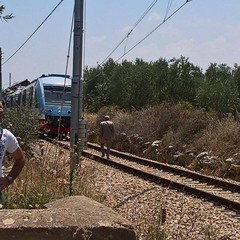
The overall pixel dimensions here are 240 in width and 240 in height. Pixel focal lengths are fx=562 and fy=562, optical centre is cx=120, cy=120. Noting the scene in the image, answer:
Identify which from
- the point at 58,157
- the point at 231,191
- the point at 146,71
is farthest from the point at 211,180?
the point at 146,71

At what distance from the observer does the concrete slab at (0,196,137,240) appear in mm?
3883

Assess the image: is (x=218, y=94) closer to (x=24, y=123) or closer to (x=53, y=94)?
(x=53, y=94)

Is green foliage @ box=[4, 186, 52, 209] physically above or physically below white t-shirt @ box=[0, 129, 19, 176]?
below

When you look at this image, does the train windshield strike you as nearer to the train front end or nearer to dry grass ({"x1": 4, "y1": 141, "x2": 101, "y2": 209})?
the train front end

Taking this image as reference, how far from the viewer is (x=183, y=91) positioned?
6247 cm

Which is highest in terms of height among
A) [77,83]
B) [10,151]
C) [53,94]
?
[77,83]

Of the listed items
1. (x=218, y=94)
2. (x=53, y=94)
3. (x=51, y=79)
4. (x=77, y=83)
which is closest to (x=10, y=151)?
(x=77, y=83)

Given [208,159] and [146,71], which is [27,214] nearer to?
[208,159]

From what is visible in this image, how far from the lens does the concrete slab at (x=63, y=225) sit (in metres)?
3.88

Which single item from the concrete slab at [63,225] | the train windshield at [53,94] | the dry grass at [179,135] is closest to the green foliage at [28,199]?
the concrete slab at [63,225]

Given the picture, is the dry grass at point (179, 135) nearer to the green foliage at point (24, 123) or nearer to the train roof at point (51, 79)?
the train roof at point (51, 79)

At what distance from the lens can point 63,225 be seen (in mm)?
3924

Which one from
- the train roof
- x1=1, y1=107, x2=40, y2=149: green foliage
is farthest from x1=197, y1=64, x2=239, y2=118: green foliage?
x1=1, y1=107, x2=40, y2=149: green foliage

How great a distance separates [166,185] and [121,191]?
4.94ft
